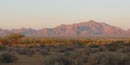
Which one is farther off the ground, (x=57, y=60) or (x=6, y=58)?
(x=57, y=60)

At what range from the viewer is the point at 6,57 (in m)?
28.3

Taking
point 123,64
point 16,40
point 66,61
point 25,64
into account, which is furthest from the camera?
point 16,40

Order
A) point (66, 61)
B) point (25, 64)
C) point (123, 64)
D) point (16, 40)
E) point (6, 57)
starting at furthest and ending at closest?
point (16, 40)
point (6, 57)
point (25, 64)
point (66, 61)
point (123, 64)

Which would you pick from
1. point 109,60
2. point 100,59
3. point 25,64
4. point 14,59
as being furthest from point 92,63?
point 14,59

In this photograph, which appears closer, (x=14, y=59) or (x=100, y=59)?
(x=100, y=59)

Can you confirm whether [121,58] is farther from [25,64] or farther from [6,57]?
[6,57]

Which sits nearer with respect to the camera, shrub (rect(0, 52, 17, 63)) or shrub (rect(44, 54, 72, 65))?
shrub (rect(44, 54, 72, 65))

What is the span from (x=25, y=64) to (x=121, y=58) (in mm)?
8058

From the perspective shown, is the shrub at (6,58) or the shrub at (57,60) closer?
the shrub at (57,60)

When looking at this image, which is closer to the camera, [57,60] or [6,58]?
[57,60]

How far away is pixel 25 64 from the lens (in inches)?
1044

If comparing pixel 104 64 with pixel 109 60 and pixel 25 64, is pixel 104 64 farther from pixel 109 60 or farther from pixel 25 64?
pixel 25 64

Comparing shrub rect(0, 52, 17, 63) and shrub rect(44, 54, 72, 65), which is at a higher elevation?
shrub rect(44, 54, 72, 65)

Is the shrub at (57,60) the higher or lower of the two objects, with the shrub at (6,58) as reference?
higher
